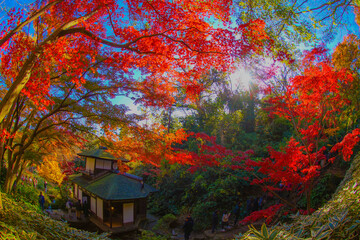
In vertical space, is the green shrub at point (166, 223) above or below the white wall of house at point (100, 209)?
below

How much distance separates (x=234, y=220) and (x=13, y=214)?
10.5 metres

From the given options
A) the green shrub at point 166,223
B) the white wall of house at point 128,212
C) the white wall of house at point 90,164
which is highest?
the white wall of house at point 90,164

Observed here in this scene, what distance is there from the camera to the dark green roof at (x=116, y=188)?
12.1 metres

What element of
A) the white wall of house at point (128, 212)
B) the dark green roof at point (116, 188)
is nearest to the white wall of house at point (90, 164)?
the dark green roof at point (116, 188)

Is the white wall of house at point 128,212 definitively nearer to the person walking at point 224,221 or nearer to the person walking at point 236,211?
the person walking at point 224,221

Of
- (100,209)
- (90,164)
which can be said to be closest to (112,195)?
(100,209)

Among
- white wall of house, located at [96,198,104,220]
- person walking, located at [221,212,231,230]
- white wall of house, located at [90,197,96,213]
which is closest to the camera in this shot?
person walking, located at [221,212,231,230]

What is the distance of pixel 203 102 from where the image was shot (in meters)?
15.1

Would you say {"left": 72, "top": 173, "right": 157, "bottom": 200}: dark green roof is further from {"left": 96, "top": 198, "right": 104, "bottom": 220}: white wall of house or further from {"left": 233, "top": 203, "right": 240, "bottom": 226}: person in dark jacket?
{"left": 233, "top": 203, "right": 240, "bottom": 226}: person in dark jacket

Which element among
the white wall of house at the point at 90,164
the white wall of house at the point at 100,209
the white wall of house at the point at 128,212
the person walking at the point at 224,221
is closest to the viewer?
the person walking at the point at 224,221

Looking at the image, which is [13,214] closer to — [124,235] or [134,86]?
[134,86]

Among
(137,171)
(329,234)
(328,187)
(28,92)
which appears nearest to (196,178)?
(328,187)

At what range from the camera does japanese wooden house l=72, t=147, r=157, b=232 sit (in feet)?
39.8

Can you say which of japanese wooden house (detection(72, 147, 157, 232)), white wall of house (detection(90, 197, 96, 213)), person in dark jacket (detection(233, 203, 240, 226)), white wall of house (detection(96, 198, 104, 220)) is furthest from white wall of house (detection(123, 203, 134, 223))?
person in dark jacket (detection(233, 203, 240, 226))
